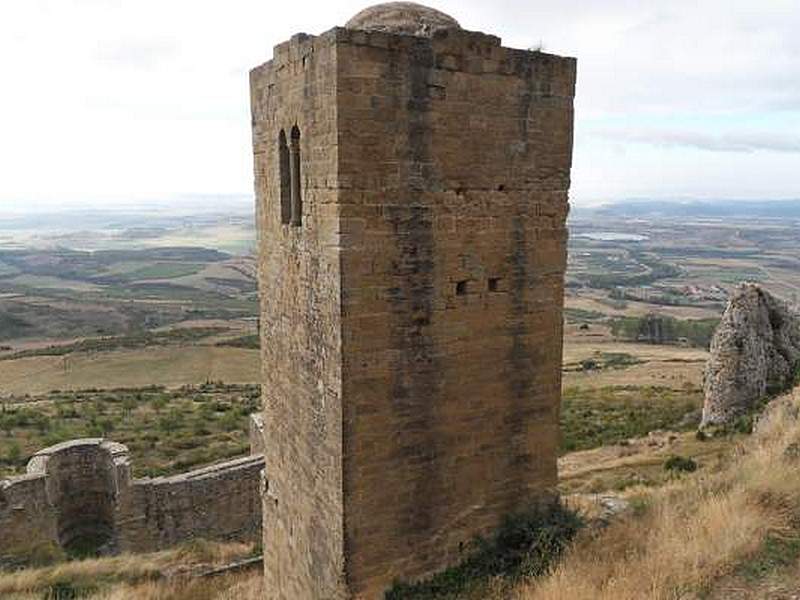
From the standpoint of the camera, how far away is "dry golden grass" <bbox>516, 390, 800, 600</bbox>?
584cm

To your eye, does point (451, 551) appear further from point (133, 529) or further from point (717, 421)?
point (717, 421)

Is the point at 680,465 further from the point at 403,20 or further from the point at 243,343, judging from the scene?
the point at 243,343

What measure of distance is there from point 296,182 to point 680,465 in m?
10.3

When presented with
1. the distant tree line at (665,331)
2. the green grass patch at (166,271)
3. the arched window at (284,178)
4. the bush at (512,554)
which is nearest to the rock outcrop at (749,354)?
the bush at (512,554)

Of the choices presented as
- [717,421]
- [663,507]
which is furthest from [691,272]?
[663,507]

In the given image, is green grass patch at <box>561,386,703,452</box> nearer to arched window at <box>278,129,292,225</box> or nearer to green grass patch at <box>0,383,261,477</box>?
green grass patch at <box>0,383,261,477</box>

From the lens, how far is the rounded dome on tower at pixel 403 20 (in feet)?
20.6

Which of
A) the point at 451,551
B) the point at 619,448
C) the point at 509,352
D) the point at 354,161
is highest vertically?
the point at 354,161

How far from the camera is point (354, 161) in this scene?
5758 mm

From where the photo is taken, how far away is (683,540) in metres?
6.63

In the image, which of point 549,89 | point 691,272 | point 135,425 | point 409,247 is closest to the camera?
point 409,247

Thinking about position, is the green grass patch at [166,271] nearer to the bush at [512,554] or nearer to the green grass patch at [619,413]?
the green grass patch at [619,413]

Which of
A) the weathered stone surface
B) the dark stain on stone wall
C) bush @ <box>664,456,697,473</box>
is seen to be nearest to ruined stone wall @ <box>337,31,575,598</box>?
the dark stain on stone wall

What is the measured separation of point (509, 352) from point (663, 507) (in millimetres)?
2817
